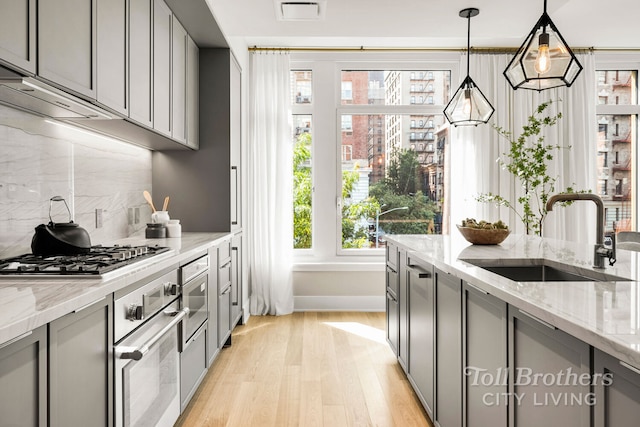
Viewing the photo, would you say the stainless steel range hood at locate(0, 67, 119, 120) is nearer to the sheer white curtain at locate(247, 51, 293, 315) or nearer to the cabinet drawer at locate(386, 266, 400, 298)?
the cabinet drawer at locate(386, 266, 400, 298)

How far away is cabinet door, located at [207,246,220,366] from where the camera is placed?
8.98 feet

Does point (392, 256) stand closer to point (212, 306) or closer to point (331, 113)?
point (212, 306)

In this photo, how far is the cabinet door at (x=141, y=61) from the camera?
2162 millimetres

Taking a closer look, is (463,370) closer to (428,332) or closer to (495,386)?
(495,386)

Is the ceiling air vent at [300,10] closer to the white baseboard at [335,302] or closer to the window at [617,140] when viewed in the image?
the white baseboard at [335,302]

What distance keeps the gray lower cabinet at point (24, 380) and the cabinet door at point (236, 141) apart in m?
2.55

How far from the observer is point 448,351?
1.87 meters

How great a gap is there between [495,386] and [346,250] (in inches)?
133

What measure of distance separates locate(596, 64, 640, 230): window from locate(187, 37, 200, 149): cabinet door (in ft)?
13.8

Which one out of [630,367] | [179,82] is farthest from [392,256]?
[630,367]

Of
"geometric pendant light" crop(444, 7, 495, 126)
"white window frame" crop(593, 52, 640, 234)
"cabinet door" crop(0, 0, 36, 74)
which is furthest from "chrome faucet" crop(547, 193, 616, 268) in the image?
"white window frame" crop(593, 52, 640, 234)

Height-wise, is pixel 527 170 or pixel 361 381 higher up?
pixel 527 170

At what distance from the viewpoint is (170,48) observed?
2781mm

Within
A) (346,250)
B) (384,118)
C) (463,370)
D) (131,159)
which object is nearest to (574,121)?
(384,118)
